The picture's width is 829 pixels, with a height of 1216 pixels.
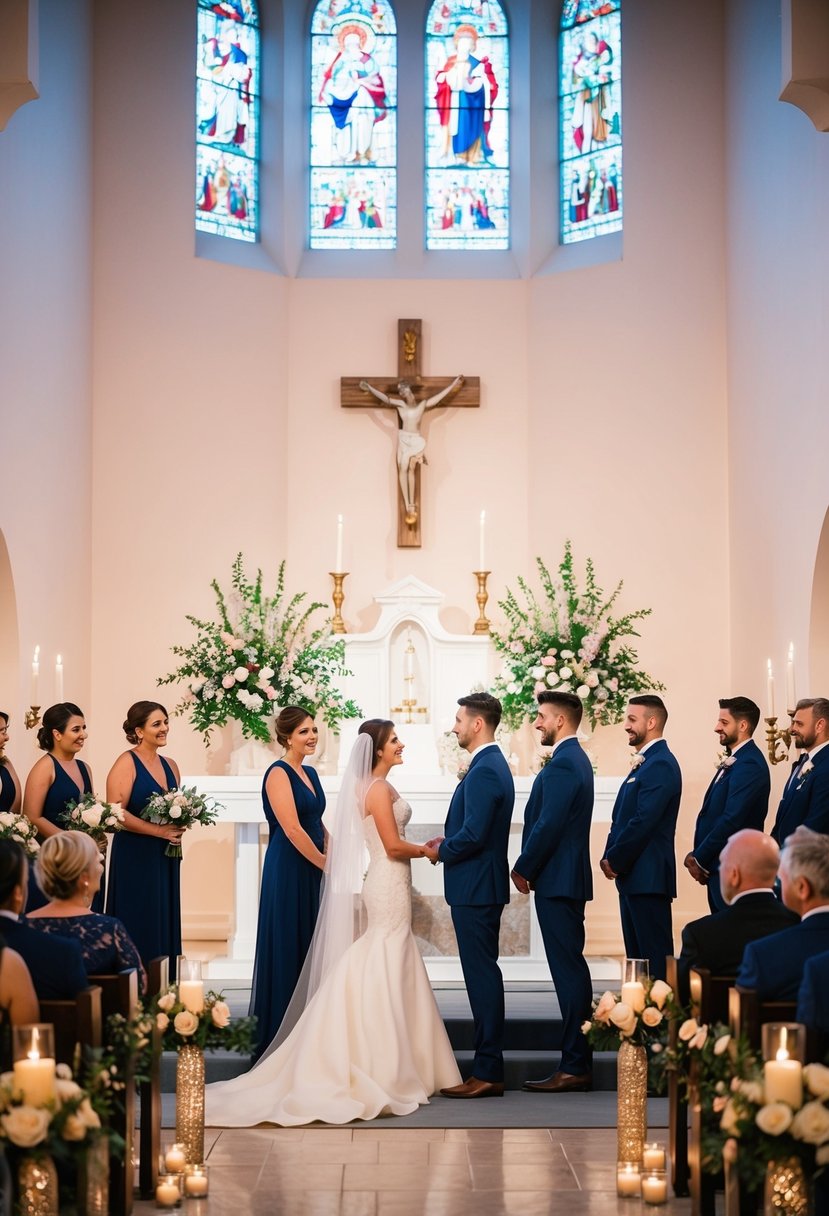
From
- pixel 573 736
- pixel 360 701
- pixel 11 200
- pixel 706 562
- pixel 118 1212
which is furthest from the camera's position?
pixel 706 562

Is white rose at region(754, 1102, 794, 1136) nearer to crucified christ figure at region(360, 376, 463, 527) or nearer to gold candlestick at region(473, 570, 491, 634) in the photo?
gold candlestick at region(473, 570, 491, 634)

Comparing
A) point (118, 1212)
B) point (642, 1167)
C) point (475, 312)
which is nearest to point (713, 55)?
point (475, 312)

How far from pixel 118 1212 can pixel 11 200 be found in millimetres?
6092

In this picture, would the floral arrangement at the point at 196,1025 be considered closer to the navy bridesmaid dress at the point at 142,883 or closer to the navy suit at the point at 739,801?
the navy bridesmaid dress at the point at 142,883

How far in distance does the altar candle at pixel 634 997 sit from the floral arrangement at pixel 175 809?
2.83 meters

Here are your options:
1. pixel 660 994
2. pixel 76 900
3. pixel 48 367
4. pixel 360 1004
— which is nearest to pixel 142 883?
pixel 360 1004

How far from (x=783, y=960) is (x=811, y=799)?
8.50 feet

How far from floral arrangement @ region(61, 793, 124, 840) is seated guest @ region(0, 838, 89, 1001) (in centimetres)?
269

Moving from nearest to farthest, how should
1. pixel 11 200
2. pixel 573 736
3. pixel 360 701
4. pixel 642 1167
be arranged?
pixel 642 1167, pixel 573 736, pixel 11 200, pixel 360 701

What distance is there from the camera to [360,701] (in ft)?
34.1

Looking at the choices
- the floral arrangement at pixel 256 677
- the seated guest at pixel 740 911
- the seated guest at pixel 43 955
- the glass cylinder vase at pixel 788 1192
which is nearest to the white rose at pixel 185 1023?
the seated guest at pixel 43 955

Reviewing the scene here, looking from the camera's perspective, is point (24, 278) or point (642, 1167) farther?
point (24, 278)

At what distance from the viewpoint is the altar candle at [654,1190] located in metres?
4.78

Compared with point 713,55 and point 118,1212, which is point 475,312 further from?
point 118,1212
